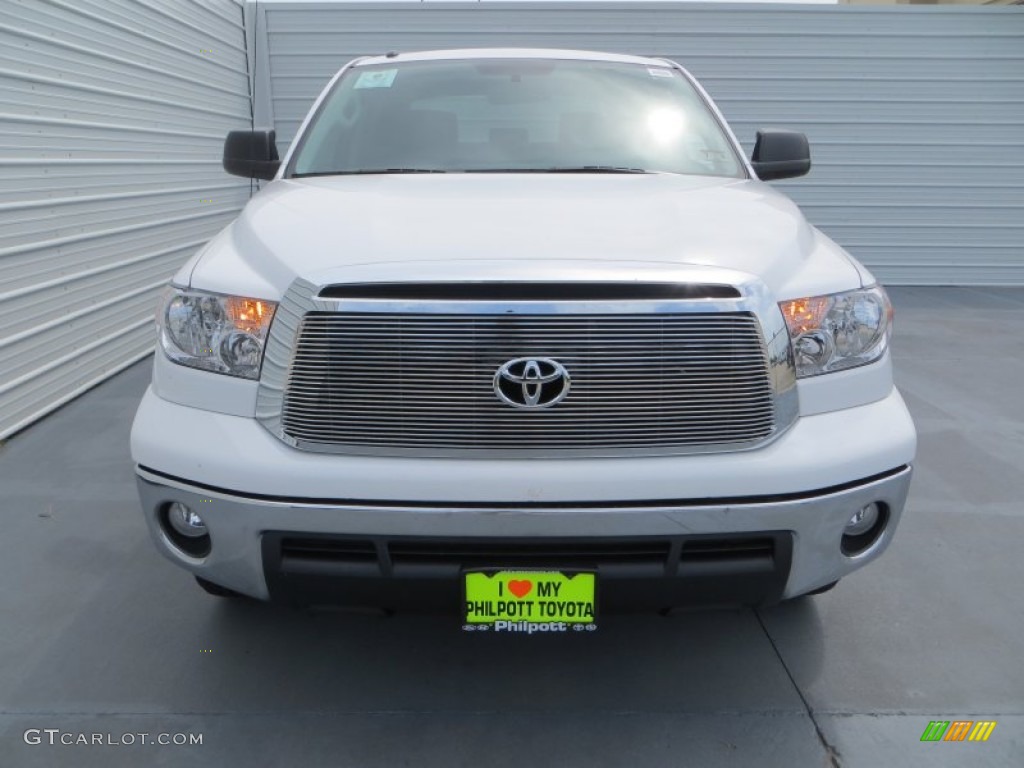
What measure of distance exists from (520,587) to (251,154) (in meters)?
2.49

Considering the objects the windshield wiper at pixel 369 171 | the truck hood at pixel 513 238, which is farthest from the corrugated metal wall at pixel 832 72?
the truck hood at pixel 513 238

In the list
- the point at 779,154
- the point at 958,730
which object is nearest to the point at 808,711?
the point at 958,730

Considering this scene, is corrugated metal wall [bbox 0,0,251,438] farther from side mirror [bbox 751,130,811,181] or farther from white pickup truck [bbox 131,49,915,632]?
side mirror [bbox 751,130,811,181]

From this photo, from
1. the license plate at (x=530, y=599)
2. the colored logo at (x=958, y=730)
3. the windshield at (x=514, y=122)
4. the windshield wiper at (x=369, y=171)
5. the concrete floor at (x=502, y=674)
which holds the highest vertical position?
the windshield at (x=514, y=122)

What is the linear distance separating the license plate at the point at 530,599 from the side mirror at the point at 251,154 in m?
2.36

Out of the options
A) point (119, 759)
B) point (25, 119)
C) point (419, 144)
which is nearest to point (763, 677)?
point (119, 759)

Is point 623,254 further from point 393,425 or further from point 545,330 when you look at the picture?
point 393,425

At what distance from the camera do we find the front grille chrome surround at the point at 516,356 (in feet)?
6.49

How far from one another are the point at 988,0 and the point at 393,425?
12538 mm

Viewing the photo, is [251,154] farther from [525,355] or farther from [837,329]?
[837,329]

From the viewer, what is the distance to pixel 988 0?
11.4 metres

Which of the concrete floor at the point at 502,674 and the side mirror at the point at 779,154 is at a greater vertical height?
the side mirror at the point at 779,154

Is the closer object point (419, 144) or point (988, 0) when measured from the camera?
point (419, 144)

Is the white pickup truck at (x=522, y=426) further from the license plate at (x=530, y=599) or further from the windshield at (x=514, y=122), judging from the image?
the windshield at (x=514, y=122)
